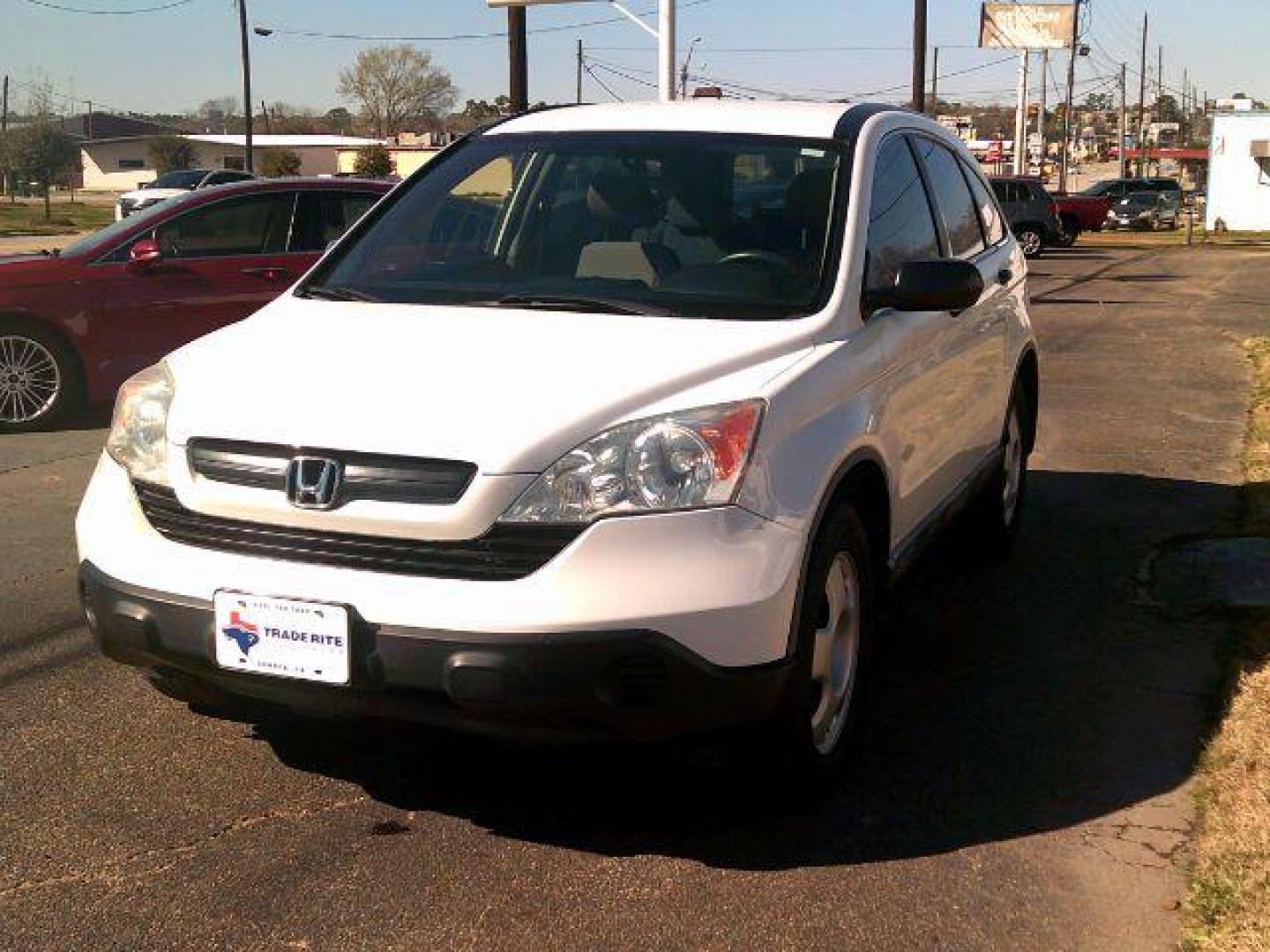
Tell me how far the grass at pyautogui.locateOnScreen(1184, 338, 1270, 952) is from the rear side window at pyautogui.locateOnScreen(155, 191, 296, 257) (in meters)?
6.88

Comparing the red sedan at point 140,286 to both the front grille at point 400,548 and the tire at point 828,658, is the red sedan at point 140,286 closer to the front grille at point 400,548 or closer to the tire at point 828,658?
the front grille at point 400,548

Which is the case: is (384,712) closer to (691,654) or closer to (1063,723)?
(691,654)

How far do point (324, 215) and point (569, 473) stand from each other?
7286 millimetres

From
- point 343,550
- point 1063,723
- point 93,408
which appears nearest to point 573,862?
point 343,550

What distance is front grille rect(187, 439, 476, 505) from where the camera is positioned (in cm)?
295

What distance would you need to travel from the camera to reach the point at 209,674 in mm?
3148

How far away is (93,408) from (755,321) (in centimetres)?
689

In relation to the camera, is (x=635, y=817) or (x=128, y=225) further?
(x=128, y=225)

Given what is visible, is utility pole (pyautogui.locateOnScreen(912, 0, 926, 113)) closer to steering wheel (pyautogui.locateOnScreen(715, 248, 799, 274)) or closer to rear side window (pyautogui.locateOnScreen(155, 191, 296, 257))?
rear side window (pyautogui.locateOnScreen(155, 191, 296, 257))

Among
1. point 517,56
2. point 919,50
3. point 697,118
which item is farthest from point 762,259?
point 919,50

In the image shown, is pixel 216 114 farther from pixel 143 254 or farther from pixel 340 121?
Answer: pixel 143 254

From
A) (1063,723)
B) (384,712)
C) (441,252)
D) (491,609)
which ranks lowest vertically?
(1063,723)

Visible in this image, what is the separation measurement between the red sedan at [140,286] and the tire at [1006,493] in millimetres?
5329

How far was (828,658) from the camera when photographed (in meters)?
3.54
